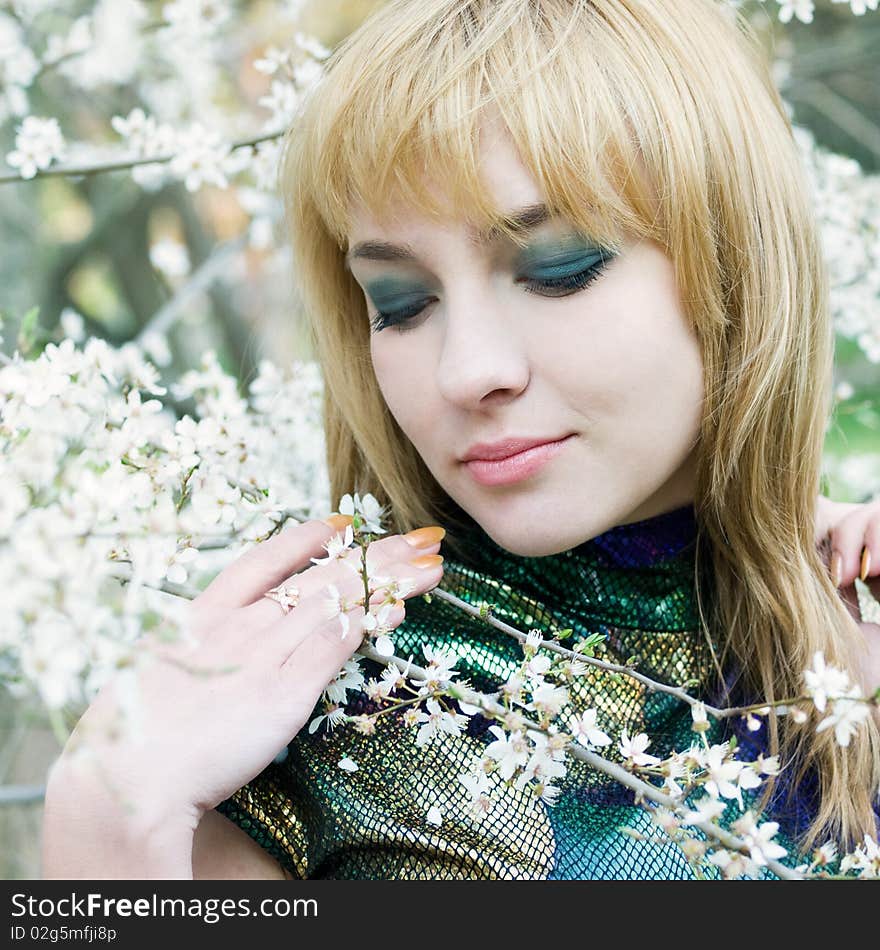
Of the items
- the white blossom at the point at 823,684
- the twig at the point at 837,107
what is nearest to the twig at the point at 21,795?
the white blossom at the point at 823,684

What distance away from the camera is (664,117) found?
3.77 ft

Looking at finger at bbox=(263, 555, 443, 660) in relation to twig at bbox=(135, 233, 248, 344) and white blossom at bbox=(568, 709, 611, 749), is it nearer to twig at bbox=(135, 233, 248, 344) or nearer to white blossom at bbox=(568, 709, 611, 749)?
white blossom at bbox=(568, 709, 611, 749)

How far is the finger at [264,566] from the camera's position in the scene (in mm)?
1089

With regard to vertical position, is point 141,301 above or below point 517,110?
below

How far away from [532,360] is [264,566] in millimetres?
358

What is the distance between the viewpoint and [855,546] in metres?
1.46

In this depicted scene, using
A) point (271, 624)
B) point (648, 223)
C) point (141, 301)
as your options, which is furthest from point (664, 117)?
point (141, 301)

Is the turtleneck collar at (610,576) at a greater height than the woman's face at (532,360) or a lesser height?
lesser

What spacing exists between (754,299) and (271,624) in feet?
2.25

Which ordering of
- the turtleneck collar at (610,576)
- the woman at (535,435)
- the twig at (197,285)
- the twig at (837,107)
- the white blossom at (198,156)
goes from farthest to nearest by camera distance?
the twig at (837,107) → the twig at (197,285) → the white blossom at (198,156) → the turtleneck collar at (610,576) → the woman at (535,435)

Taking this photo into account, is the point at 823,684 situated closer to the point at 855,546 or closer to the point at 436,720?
the point at 436,720

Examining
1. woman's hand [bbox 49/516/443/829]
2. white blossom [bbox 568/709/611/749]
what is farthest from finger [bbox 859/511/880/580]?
woman's hand [bbox 49/516/443/829]

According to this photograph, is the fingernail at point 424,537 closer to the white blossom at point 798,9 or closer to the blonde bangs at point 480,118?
the blonde bangs at point 480,118

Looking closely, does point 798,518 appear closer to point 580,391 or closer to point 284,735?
point 580,391
